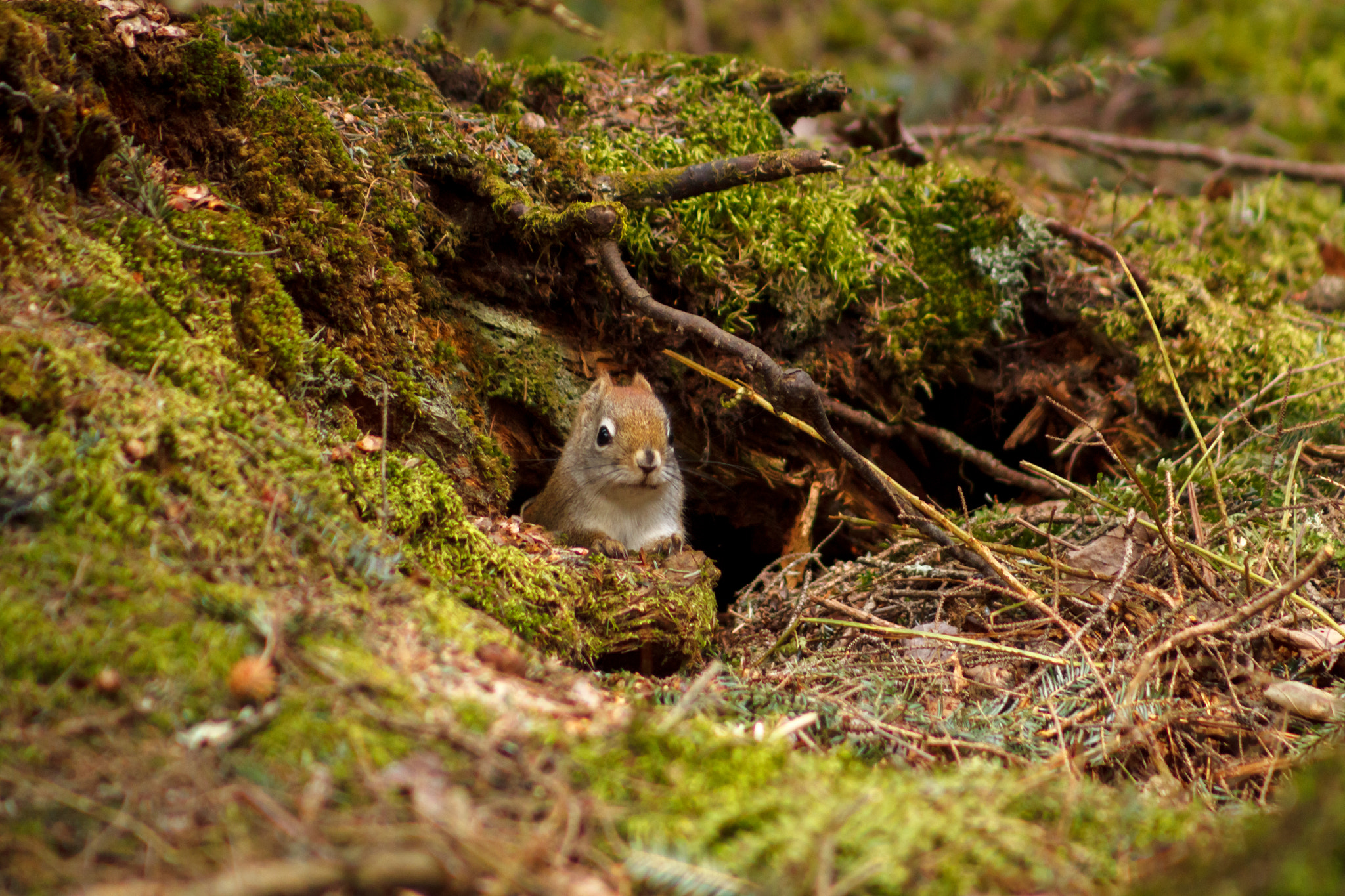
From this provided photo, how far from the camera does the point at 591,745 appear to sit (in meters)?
1.75

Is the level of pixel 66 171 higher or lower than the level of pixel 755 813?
higher

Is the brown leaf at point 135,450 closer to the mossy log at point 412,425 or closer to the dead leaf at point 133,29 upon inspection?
the mossy log at point 412,425

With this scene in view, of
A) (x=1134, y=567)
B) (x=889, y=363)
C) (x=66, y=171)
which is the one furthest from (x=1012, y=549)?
Result: (x=66, y=171)

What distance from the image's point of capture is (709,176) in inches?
154

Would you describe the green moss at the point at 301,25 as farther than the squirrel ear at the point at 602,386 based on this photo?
No

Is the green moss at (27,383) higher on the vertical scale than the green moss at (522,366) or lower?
higher

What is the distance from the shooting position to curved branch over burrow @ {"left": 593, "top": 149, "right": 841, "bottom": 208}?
3.67 metres

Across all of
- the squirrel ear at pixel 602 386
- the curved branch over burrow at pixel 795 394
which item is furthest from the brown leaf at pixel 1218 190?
the squirrel ear at pixel 602 386

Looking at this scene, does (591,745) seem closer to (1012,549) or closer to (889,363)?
(1012,549)

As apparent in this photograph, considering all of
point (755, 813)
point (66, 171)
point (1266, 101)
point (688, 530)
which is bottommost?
point (688, 530)

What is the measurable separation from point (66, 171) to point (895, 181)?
4.14 metres

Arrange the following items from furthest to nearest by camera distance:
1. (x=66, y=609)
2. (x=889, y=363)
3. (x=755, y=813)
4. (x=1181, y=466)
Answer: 1. (x=889, y=363)
2. (x=1181, y=466)
3. (x=66, y=609)
4. (x=755, y=813)

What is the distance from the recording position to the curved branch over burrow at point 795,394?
3.40 m

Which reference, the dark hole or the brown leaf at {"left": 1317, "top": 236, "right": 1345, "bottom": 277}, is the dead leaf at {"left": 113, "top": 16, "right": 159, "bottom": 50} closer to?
the dark hole
